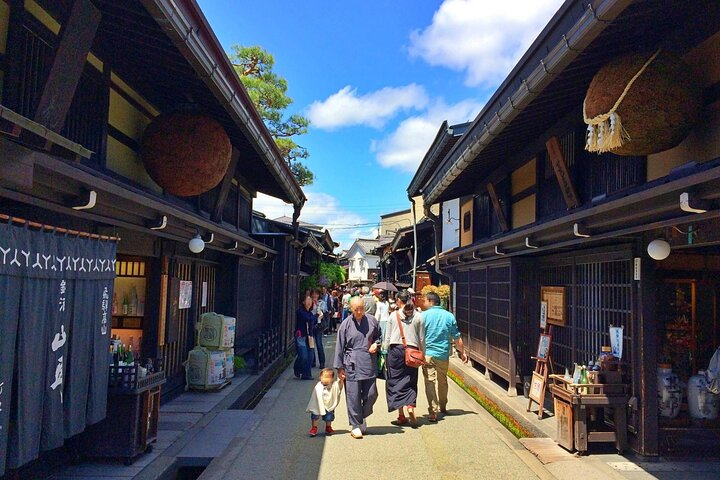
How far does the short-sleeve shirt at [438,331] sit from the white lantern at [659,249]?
3.86 metres

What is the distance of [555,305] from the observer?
9.37 metres

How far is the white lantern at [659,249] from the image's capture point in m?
5.77

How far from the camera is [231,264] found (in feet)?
42.0

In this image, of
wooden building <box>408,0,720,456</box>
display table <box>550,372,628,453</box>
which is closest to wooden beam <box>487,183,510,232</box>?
wooden building <box>408,0,720,456</box>

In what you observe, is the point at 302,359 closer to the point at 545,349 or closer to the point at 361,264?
the point at 545,349

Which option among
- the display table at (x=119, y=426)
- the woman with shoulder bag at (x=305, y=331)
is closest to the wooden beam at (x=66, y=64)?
the display table at (x=119, y=426)

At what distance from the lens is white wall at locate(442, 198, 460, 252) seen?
71.9 feet

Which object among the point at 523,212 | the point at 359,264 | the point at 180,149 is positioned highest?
the point at 359,264

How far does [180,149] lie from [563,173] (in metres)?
5.56

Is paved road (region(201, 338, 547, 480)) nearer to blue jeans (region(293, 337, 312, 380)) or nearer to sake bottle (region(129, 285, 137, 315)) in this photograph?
sake bottle (region(129, 285, 137, 315))

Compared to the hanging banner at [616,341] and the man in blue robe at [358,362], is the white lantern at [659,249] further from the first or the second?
the man in blue robe at [358,362]

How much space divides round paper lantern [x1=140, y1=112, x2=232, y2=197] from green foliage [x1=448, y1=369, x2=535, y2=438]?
20.6 feet

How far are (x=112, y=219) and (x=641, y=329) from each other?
635cm

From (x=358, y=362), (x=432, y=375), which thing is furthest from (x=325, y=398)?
(x=432, y=375)
